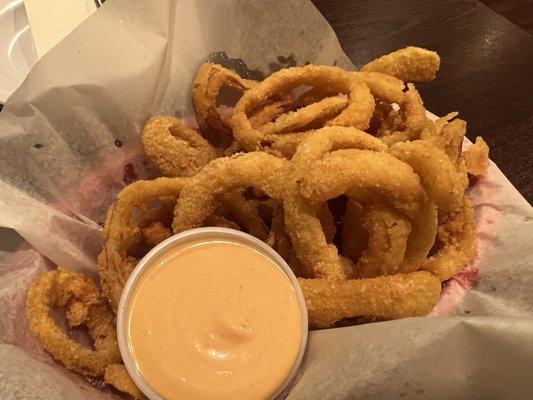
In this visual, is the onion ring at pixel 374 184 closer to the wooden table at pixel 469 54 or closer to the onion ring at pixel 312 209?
the onion ring at pixel 312 209

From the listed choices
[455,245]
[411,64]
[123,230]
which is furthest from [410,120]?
[123,230]

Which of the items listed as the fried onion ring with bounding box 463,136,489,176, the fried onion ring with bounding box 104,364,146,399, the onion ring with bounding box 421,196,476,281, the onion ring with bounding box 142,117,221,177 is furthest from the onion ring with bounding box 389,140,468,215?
the fried onion ring with bounding box 104,364,146,399

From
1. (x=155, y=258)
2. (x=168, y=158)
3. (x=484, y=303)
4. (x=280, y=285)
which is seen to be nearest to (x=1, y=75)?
(x=168, y=158)

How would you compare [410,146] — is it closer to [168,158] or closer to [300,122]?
[300,122]

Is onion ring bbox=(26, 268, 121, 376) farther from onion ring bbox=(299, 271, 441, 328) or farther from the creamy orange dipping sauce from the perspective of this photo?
onion ring bbox=(299, 271, 441, 328)

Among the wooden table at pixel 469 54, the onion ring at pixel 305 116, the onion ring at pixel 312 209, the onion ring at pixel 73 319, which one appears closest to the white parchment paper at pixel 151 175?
the onion ring at pixel 73 319
